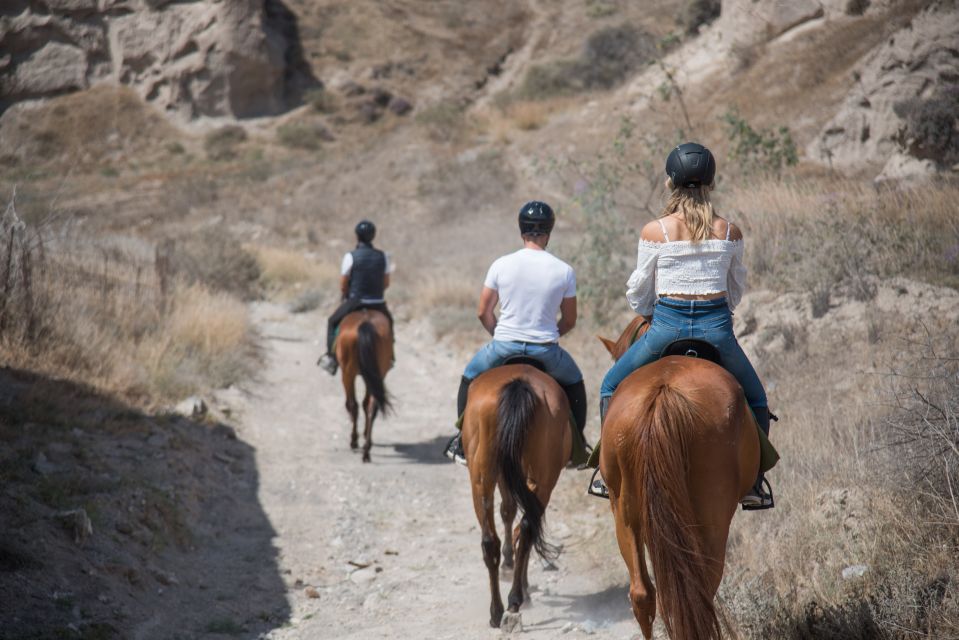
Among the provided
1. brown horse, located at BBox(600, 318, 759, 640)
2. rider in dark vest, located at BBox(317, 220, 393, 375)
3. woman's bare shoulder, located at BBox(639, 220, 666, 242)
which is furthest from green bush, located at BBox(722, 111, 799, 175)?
Result: brown horse, located at BBox(600, 318, 759, 640)

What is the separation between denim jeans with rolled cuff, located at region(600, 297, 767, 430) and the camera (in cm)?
411

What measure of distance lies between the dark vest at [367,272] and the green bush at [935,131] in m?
8.16

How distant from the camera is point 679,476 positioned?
3609mm

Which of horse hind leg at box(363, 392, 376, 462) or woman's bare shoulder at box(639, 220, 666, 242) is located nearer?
woman's bare shoulder at box(639, 220, 666, 242)

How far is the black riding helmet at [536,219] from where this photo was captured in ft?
19.5

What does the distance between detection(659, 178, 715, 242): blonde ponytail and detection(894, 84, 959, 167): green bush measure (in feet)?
30.7

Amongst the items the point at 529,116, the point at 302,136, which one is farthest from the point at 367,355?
the point at 302,136

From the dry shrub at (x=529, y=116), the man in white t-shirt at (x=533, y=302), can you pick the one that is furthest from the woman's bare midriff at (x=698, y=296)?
the dry shrub at (x=529, y=116)

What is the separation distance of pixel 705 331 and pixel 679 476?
852 mm

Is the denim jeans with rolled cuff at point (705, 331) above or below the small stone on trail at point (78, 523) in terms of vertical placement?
above

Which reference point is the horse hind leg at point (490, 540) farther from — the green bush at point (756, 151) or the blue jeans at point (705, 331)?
the green bush at point (756, 151)

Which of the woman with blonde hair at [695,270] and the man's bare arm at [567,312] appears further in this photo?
the man's bare arm at [567,312]

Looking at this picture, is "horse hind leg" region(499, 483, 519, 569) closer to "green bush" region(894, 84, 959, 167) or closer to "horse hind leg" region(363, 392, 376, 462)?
"horse hind leg" region(363, 392, 376, 462)

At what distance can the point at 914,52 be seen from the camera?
1453 cm
